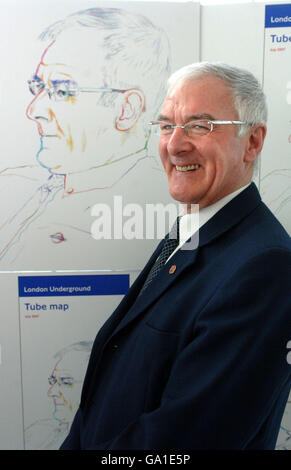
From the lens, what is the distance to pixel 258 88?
1036mm

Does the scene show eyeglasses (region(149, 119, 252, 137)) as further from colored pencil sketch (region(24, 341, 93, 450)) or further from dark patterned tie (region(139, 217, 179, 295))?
colored pencil sketch (region(24, 341, 93, 450))

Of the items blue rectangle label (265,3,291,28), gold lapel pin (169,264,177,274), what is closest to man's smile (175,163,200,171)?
gold lapel pin (169,264,177,274)

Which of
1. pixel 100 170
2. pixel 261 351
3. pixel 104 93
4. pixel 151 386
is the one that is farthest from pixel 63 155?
pixel 261 351

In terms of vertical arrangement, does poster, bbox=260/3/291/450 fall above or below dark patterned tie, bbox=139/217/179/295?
above

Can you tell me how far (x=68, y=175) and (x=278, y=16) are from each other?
1069 mm

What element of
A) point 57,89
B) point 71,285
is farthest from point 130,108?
point 71,285

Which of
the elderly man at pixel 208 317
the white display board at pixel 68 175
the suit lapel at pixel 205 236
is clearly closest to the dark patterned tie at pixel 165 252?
the elderly man at pixel 208 317

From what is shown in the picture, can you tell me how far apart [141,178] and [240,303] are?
983 mm

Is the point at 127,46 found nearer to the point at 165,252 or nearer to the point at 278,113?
the point at 278,113

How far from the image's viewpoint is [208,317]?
0.84 metres

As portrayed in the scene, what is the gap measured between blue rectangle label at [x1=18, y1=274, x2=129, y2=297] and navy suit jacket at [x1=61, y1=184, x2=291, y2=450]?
634 millimetres

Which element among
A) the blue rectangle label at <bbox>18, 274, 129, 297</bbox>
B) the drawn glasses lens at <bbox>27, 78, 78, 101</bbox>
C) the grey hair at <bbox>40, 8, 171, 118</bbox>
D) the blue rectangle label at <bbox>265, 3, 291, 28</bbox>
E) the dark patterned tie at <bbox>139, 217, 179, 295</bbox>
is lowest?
the blue rectangle label at <bbox>18, 274, 129, 297</bbox>

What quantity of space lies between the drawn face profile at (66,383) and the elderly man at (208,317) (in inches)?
20.9

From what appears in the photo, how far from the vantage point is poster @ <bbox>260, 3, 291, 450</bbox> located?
161 cm
